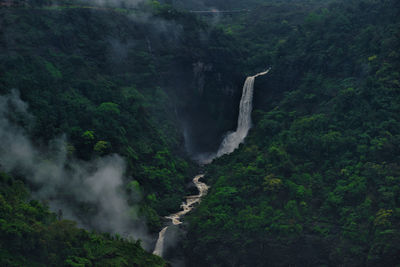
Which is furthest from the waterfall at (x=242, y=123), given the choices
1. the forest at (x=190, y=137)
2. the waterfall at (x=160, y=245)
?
the waterfall at (x=160, y=245)

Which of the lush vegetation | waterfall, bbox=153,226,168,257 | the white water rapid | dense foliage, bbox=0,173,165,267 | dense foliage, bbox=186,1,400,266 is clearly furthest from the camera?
the white water rapid

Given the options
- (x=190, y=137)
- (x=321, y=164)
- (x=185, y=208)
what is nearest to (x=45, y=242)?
(x=185, y=208)

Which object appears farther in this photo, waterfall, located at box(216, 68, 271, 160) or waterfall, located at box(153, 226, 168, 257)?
waterfall, located at box(216, 68, 271, 160)

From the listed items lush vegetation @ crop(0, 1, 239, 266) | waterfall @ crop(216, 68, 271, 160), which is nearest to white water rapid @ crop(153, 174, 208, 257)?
lush vegetation @ crop(0, 1, 239, 266)

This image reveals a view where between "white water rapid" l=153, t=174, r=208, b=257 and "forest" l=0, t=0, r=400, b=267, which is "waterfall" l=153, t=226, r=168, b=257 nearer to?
"white water rapid" l=153, t=174, r=208, b=257

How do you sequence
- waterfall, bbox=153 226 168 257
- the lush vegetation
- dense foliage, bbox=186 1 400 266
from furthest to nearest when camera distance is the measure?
Result: waterfall, bbox=153 226 168 257 → dense foliage, bbox=186 1 400 266 → the lush vegetation

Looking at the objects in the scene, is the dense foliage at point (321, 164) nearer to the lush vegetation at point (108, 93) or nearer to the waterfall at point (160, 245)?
the waterfall at point (160, 245)
